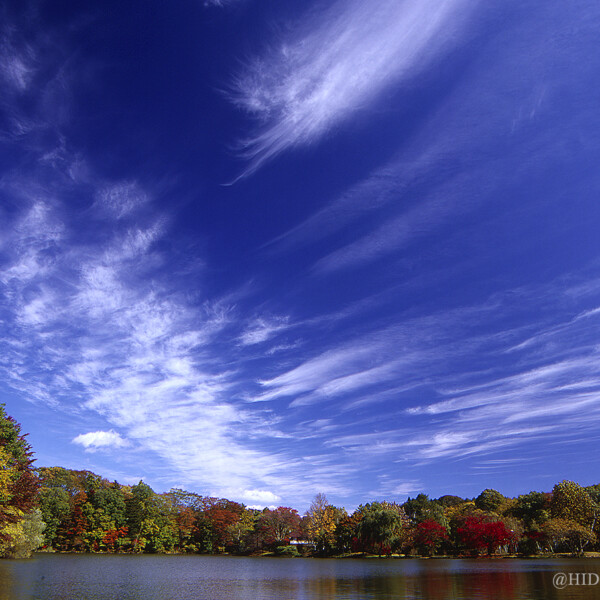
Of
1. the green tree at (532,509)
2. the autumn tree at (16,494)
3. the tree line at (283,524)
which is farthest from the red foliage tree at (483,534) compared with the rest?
the autumn tree at (16,494)

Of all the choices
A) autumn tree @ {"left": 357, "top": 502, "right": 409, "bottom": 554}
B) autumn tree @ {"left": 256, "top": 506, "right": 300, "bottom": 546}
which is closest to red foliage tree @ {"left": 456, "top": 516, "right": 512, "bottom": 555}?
autumn tree @ {"left": 357, "top": 502, "right": 409, "bottom": 554}

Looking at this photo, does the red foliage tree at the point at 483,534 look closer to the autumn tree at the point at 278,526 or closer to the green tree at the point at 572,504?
the green tree at the point at 572,504

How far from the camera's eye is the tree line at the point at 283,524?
6359 centimetres

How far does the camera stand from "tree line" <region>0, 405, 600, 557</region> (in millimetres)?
63594

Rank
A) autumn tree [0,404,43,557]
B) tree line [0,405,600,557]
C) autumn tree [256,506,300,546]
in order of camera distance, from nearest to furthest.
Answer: autumn tree [0,404,43,557]
tree line [0,405,600,557]
autumn tree [256,506,300,546]

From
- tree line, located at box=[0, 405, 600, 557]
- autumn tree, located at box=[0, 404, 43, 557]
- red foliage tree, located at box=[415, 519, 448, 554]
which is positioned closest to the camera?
autumn tree, located at box=[0, 404, 43, 557]

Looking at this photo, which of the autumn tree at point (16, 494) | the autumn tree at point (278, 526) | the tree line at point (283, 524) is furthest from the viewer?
the autumn tree at point (278, 526)

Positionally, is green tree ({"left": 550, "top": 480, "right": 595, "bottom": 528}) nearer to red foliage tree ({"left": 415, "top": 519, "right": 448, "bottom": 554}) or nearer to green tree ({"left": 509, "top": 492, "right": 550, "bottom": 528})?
green tree ({"left": 509, "top": 492, "right": 550, "bottom": 528})

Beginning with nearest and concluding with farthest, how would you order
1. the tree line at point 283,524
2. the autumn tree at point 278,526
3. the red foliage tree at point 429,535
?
the tree line at point 283,524
the red foliage tree at point 429,535
the autumn tree at point 278,526

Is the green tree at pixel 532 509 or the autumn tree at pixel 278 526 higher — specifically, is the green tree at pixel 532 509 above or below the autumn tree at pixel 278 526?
above

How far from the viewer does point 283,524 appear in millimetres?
94562

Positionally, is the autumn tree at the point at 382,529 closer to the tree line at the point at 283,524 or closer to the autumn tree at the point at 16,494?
the tree line at the point at 283,524

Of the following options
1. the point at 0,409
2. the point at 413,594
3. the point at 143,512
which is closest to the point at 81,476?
the point at 143,512

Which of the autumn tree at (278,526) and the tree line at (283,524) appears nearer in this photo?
the tree line at (283,524)
